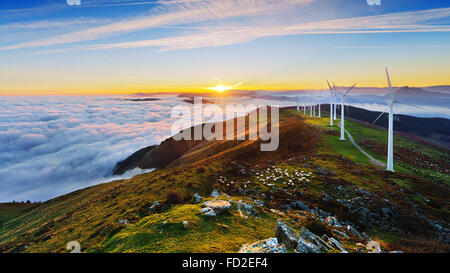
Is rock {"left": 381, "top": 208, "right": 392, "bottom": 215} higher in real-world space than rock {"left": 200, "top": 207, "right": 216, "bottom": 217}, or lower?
lower

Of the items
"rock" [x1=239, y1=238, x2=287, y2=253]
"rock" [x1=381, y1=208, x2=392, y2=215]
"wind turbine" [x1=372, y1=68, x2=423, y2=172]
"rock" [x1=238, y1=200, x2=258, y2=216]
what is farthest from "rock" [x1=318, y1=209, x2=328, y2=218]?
"wind turbine" [x1=372, y1=68, x2=423, y2=172]

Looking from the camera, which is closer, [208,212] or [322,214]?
[208,212]

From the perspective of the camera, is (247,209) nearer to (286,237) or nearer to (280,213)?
(280,213)

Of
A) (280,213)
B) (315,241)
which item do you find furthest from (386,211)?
(315,241)

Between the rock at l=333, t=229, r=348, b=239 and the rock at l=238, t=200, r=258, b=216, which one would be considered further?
the rock at l=238, t=200, r=258, b=216

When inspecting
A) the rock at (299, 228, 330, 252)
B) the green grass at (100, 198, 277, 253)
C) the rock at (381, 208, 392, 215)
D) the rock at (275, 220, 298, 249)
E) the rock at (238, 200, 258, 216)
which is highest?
the rock at (275, 220, 298, 249)

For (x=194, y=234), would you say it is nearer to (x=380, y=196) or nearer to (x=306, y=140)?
(x=380, y=196)

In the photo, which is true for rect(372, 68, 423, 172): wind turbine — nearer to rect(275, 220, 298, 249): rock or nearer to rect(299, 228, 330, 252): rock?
rect(299, 228, 330, 252): rock

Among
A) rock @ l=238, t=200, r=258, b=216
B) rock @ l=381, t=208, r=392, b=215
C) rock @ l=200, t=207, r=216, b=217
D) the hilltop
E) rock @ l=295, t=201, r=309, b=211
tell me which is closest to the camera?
the hilltop

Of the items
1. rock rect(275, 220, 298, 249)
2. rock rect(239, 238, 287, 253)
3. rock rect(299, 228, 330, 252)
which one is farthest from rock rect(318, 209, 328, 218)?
→ rock rect(239, 238, 287, 253)

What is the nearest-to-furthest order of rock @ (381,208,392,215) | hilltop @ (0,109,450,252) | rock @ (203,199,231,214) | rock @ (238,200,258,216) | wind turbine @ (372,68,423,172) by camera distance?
1. hilltop @ (0,109,450,252)
2. rock @ (203,199,231,214)
3. rock @ (238,200,258,216)
4. rock @ (381,208,392,215)
5. wind turbine @ (372,68,423,172)

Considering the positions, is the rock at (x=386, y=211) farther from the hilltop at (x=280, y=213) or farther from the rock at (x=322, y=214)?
the rock at (x=322, y=214)

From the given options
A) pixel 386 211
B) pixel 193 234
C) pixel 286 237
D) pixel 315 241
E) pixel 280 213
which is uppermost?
pixel 286 237
